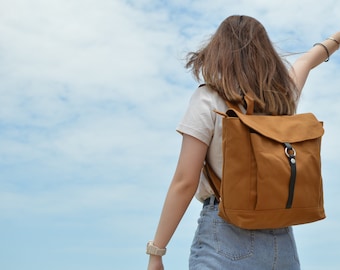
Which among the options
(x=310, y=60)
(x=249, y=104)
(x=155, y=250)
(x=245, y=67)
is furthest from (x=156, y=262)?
(x=310, y=60)

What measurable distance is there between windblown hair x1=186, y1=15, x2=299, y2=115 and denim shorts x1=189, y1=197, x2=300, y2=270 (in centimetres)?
52

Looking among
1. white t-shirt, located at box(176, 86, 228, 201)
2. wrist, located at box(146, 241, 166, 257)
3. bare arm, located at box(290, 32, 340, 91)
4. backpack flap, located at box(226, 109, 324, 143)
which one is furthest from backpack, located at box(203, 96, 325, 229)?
bare arm, located at box(290, 32, 340, 91)

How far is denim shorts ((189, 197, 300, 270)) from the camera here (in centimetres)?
253

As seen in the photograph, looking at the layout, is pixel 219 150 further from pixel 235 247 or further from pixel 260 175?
pixel 235 247

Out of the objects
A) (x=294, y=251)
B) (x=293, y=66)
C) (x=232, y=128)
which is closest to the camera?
(x=232, y=128)

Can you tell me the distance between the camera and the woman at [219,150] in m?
2.56

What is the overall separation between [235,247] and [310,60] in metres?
1.43

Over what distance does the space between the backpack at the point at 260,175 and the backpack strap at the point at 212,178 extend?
0.06 metres

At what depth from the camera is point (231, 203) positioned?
2492 mm

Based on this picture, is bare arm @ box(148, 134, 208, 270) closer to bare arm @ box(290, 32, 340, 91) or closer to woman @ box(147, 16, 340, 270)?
woman @ box(147, 16, 340, 270)

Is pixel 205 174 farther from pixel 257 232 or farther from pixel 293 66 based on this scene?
pixel 293 66

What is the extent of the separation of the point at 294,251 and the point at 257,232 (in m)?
0.23

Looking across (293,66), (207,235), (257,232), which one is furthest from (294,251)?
(293,66)

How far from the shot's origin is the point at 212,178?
264cm
